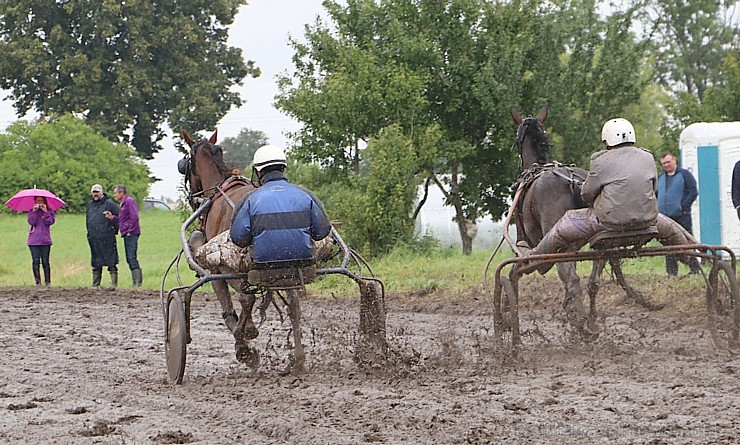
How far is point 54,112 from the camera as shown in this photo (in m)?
44.7

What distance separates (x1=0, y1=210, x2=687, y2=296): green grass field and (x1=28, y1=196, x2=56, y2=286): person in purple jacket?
2.36 ft

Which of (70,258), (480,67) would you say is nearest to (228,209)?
(480,67)

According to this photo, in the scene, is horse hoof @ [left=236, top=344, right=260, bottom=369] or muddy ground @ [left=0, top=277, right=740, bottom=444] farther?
horse hoof @ [left=236, top=344, right=260, bottom=369]

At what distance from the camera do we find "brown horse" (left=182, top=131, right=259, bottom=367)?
364 inches

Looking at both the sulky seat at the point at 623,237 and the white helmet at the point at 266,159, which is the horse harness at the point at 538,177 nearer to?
the sulky seat at the point at 623,237

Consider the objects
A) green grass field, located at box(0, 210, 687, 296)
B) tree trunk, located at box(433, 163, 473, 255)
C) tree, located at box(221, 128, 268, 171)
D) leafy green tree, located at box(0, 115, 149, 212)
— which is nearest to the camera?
green grass field, located at box(0, 210, 687, 296)

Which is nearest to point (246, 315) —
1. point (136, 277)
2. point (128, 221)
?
point (128, 221)

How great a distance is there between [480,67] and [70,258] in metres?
11.6

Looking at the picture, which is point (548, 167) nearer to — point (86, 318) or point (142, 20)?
point (86, 318)

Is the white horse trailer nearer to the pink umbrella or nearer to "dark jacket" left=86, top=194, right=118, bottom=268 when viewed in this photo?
"dark jacket" left=86, top=194, right=118, bottom=268

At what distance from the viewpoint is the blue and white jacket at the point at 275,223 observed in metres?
8.47

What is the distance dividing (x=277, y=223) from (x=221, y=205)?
1.73 metres

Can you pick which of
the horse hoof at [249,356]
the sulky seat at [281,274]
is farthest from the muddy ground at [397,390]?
the sulky seat at [281,274]

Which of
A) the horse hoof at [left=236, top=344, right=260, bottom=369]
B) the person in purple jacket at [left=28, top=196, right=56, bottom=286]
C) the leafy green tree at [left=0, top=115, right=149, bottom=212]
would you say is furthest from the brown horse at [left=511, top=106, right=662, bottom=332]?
the leafy green tree at [left=0, top=115, right=149, bottom=212]
